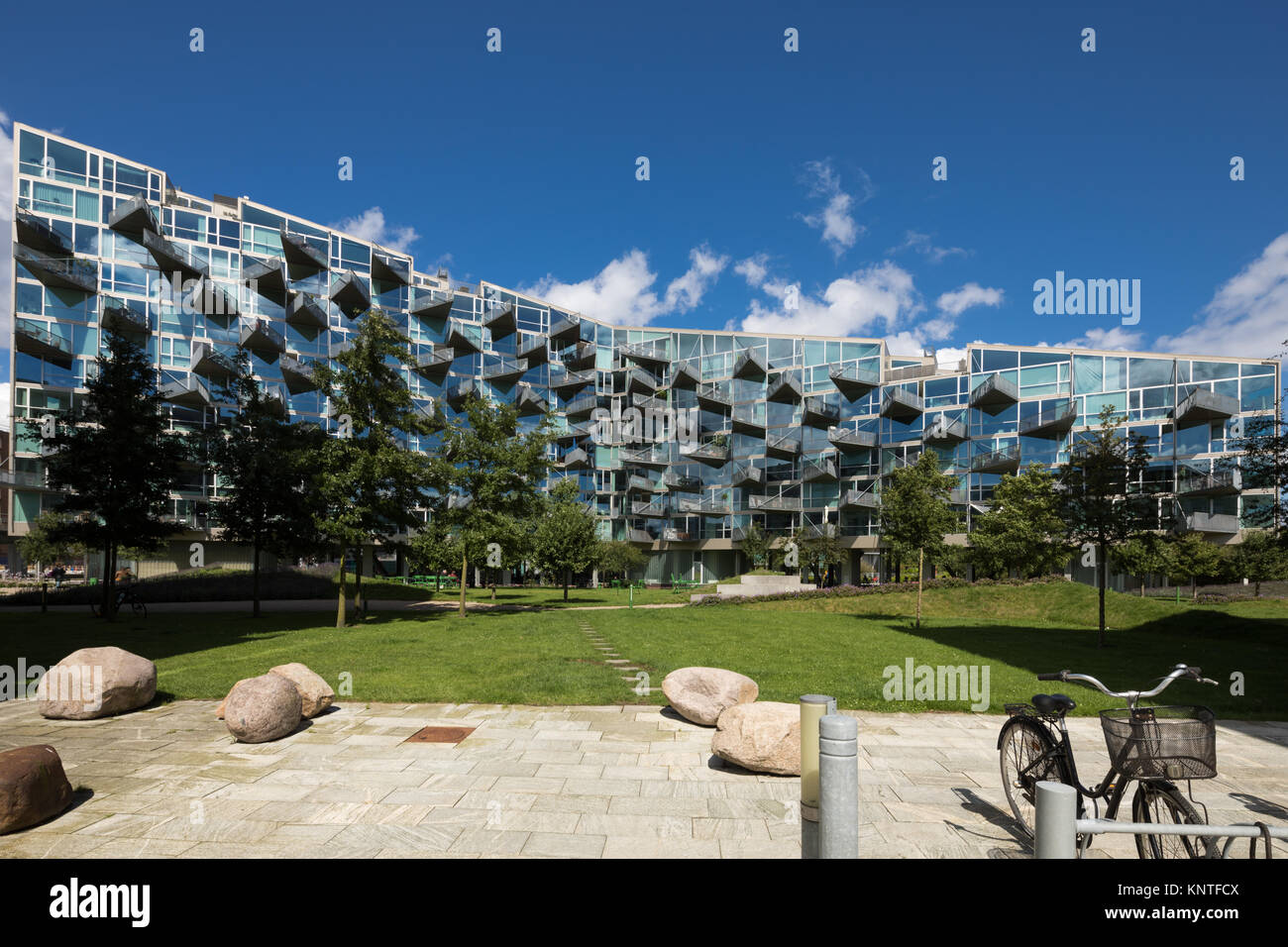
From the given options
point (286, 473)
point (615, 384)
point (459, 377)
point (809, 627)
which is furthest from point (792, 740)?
point (615, 384)

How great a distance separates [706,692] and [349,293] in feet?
161

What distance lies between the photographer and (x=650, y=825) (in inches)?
211

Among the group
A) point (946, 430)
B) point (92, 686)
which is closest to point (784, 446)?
point (946, 430)

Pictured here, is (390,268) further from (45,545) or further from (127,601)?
(127,601)

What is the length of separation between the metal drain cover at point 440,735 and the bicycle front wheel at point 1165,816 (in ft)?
21.5

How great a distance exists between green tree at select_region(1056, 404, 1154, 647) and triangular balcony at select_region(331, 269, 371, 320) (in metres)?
46.1

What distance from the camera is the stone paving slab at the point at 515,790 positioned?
4.98 m

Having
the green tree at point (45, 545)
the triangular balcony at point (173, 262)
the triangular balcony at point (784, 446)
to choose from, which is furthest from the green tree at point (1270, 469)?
the triangular balcony at point (173, 262)

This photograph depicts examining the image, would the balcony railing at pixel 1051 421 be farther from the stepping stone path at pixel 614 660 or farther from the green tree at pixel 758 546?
the stepping stone path at pixel 614 660

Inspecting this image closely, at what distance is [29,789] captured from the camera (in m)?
5.20

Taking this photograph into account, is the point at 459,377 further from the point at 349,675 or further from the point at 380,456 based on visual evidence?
the point at 349,675

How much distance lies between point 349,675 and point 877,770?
27.9 feet

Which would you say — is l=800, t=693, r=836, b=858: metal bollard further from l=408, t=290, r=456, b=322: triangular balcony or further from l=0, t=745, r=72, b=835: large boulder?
l=408, t=290, r=456, b=322: triangular balcony

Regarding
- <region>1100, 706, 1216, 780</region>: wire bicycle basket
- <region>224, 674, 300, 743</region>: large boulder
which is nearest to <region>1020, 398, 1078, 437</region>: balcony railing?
<region>1100, 706, 1216, 780</region>: wire bicycle basket
